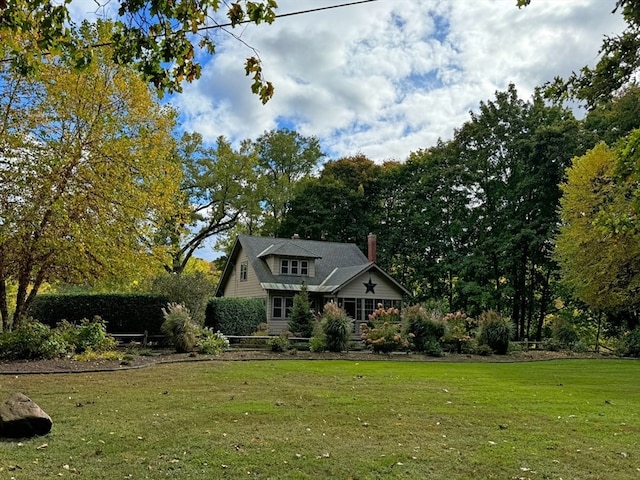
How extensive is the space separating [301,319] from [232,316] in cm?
328

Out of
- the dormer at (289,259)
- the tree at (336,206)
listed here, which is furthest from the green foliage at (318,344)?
the tree at (336,206)

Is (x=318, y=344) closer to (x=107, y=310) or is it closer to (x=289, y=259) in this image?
(x=107, y=310)

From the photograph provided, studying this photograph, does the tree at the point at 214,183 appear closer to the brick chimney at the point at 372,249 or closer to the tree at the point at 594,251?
the brick chimney at the point at 372,249

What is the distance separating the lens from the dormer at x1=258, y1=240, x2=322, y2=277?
2855 cm

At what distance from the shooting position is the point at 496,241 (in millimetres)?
31547

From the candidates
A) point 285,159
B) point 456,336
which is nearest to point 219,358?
point 456,336

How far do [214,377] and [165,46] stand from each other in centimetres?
921

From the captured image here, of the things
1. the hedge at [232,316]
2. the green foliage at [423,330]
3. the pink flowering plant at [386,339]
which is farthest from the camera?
the hedge at [232,316]

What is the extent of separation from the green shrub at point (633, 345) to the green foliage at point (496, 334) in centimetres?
589

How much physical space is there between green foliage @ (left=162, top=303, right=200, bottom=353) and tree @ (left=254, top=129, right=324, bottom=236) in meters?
23.9

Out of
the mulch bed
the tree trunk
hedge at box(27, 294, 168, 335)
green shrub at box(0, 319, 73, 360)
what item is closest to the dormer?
hedge at box(27, 294, 168, 335)

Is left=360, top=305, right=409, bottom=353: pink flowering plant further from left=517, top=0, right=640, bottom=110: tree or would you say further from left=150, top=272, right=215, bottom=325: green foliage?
left=517, top=0, right=640, bottom=110: tree

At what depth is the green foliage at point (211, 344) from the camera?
17641 mm

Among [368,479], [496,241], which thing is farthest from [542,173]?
[368,479]
